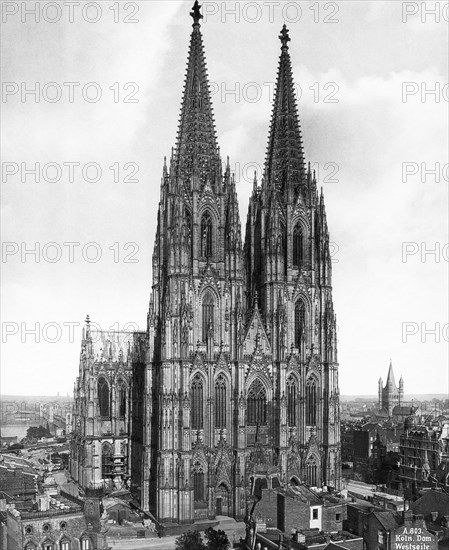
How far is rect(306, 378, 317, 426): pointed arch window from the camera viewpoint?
82.9 m

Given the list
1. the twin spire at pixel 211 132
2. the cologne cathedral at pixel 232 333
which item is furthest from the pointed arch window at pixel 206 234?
the twin spire at pixel 211 132

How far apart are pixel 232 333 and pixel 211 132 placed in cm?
2318

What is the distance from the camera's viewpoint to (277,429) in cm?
8031

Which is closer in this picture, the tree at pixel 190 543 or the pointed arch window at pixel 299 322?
the tree at pixel 190 543

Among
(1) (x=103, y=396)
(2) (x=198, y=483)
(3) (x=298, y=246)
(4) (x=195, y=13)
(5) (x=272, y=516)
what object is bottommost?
(2) (x=198, y=483)

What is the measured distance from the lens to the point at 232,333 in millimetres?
79000

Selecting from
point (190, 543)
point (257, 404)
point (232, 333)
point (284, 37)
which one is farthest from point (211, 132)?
point (190, 543)

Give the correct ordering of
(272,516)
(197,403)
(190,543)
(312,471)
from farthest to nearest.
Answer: (312,471)
(197,403)
(272,516)
(190,543)

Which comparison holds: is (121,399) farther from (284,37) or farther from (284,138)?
(284,37)

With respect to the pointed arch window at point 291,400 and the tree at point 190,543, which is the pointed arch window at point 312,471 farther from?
the tree at point 190,543

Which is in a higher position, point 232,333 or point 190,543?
point 232,333

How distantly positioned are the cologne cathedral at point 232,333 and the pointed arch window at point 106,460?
6936 millimetres

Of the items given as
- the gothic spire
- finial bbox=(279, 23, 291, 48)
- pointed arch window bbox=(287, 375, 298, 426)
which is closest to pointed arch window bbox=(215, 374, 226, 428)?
pointed arch window bbox=(287, 375, 298, 426)

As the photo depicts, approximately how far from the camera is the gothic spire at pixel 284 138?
86.4 meters
